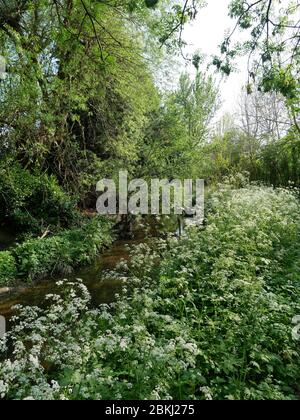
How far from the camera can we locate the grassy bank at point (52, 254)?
739cm

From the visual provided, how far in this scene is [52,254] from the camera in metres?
8.10

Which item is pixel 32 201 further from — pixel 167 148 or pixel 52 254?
Answer: pixel 167 148

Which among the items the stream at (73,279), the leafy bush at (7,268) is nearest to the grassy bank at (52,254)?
the leafy bush at (7,268)

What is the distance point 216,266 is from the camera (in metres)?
4.96

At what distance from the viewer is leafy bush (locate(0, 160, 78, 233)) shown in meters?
8.16

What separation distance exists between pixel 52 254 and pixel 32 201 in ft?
8.67

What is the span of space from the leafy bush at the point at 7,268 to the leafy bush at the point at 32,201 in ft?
5.07

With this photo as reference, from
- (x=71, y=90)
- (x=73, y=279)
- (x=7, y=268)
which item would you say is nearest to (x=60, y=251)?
(x=73, y=279)

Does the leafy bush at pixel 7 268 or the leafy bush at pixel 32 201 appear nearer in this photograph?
the leafy bush at pixel 7 268

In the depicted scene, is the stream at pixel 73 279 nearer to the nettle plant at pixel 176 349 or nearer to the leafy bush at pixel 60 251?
the leafy bush at pixel 60 251

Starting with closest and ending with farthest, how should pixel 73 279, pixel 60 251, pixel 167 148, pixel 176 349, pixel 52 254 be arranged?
pixel 176 349 < pixel 73 279 < pixel 52 254 < pixel 60 251 < pixel 167 148

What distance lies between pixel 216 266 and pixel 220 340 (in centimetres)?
159
